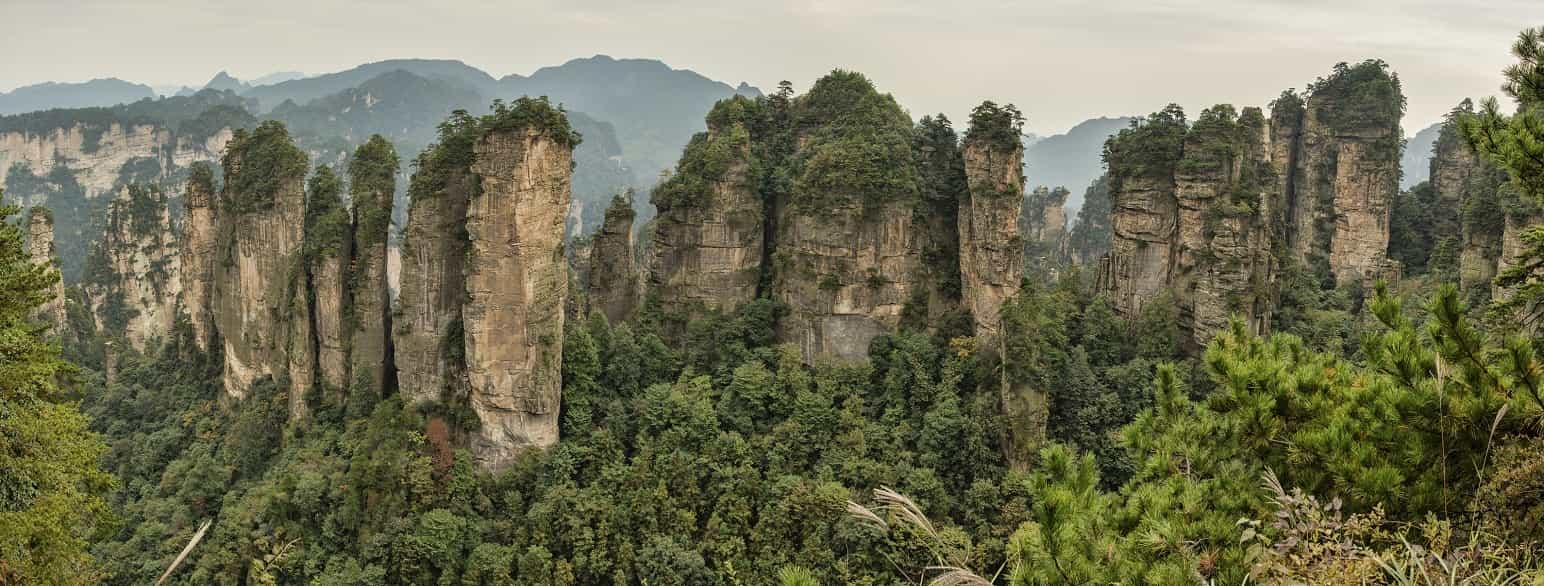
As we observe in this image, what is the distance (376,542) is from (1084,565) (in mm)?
22174

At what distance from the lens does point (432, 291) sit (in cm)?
2798

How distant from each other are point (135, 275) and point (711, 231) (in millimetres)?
49692

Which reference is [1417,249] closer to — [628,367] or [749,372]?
[749,372]

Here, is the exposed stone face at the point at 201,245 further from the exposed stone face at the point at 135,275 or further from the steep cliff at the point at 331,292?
the exposed stone face at the point at 135,275

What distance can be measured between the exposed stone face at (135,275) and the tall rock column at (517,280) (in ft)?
151

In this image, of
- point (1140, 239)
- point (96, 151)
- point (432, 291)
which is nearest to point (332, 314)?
point (432, 291)

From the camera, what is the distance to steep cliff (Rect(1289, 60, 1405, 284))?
38500 mm

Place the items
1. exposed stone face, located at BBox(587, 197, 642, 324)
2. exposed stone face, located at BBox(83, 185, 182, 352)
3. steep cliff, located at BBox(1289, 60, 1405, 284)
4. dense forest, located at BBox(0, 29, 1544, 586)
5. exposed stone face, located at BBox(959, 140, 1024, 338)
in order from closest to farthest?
dense forest, located at BBox(0, 29, 1544, 586)
exposed stone face, located at BBox(959, 140, 1024, 338)
exposed stone face, located at BBox(587, 197, 642, 324)
steep cliff, located at BBox(1289, 60, 1405, 284)
exposed stone face, located at BBox(83, 185, 182, 352)

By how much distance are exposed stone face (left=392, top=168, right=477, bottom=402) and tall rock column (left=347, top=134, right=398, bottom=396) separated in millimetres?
1659

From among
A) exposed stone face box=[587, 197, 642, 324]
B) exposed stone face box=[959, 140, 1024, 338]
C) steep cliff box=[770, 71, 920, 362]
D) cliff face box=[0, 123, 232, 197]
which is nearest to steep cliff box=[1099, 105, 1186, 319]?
exposed stone face box=[959, 140, 1024, 338]

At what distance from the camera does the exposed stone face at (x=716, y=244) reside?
3388 centimetres

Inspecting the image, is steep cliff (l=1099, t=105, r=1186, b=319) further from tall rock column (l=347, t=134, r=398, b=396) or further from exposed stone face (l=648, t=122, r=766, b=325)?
tall rock column (l=347, t=134, r=398, b=396)

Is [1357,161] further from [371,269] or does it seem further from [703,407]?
[371,269]

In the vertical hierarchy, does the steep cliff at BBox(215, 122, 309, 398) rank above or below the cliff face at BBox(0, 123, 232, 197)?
below
